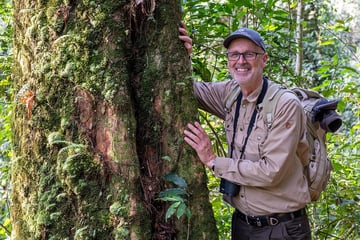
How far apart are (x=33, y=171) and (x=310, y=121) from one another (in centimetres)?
192

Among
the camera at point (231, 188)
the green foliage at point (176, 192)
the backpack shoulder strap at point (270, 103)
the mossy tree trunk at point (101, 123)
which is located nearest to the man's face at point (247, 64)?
the backpack shoulder strap at point (270, 103)

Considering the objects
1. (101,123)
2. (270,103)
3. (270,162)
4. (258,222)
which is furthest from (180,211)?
(270,103)

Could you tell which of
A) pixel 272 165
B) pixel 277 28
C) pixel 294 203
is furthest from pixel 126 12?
pixel 277 28

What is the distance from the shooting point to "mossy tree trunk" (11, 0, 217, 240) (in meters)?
2.40

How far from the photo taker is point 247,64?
291 cm

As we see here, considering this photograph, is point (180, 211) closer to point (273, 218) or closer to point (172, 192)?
point (172, 192)

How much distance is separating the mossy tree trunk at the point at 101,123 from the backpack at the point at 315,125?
0.56m

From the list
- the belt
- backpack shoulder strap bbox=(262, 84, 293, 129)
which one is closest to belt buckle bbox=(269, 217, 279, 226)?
the belt

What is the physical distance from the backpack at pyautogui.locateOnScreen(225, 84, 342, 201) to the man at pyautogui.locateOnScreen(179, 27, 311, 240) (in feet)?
0.17

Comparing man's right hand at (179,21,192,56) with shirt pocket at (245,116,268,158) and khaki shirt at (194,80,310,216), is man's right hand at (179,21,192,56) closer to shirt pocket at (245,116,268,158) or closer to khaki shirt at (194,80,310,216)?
khaki shirt at (194,80,310,216)

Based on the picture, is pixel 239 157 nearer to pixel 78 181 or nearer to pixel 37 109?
pixel 78 181

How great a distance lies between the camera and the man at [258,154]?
2709 millimetres

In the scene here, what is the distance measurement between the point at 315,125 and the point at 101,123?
1.54 m

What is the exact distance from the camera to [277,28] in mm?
4293
